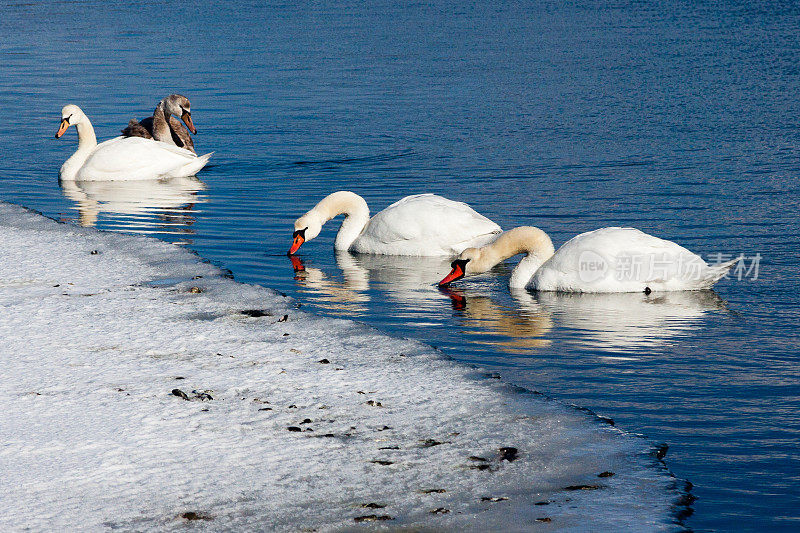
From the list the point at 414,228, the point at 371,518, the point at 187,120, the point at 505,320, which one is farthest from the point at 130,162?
→ the point at 371,518

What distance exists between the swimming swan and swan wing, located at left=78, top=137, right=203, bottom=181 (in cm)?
107

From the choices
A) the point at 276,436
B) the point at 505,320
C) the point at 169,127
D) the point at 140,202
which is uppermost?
the point at 169,127

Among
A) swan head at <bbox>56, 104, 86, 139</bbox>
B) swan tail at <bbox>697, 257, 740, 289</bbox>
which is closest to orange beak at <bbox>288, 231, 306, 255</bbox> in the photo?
swan tail at <bbox>697, 257, 740, 289</bbox>

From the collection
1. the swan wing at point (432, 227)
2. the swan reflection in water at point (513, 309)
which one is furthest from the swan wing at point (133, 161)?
the swan reflection in water at point (513, 309)

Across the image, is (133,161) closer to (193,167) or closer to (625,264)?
(193,167)

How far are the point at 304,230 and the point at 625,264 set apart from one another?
3051 mm

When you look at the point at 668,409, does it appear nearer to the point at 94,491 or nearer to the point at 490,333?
the point at 490,333

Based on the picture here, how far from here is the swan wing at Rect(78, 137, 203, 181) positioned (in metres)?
14.1

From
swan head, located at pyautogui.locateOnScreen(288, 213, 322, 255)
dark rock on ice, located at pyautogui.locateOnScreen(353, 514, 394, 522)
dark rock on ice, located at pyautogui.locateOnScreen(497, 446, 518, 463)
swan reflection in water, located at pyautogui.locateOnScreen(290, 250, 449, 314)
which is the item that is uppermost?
swan head, located at pyautogui.locateOnScreen(288, 213, 322, 255)

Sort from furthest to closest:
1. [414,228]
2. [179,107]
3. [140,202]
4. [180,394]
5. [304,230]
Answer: [179,107] → [140,202] → [304,230] → [414,228] → [180,394]

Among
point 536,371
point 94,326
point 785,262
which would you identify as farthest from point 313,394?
point 785,262

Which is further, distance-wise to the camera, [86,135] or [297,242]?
[86,135]

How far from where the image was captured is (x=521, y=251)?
8883 mm

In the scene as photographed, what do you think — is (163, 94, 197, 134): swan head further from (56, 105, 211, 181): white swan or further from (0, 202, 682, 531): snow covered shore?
(0, 202, 682, 531): snow covered shore
